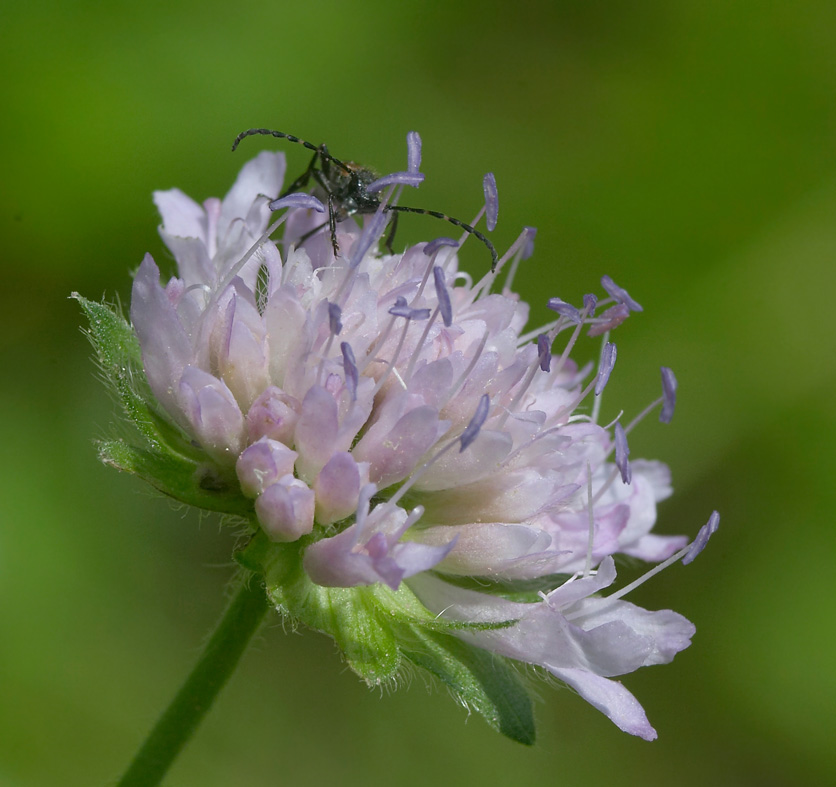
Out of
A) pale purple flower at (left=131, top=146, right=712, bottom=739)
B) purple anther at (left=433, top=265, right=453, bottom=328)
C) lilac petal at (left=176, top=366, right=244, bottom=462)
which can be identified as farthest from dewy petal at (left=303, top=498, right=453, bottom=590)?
purple anther at (left=433, top=265, right=453, bottom=328)

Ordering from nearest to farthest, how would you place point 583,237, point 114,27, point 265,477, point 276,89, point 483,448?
point 265,477 < point 483,448 < point 114,27 < point 276,89 < point 583,237

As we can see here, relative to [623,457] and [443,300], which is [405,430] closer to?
[443,300]

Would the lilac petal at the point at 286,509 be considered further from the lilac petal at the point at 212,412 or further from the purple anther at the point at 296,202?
the purple anther at the point at 296,202

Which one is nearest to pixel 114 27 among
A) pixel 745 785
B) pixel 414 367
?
pixel 414 367

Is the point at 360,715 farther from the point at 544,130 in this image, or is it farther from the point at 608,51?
the point at 608,51

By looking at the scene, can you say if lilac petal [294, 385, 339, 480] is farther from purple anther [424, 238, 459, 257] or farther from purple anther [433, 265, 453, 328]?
purple anther [424, 238, 459, 257]

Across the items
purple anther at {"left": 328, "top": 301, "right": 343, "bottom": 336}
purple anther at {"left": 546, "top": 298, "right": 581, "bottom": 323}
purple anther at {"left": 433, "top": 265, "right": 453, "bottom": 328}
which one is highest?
purple anther at {"left": 546, "top": 298, "right": 581, "bottom": 323}

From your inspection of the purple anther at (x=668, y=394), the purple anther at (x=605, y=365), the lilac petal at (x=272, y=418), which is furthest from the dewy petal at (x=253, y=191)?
the purple anther at (x=668, y=394)

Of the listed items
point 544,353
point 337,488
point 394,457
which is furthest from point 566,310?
point 337,488
